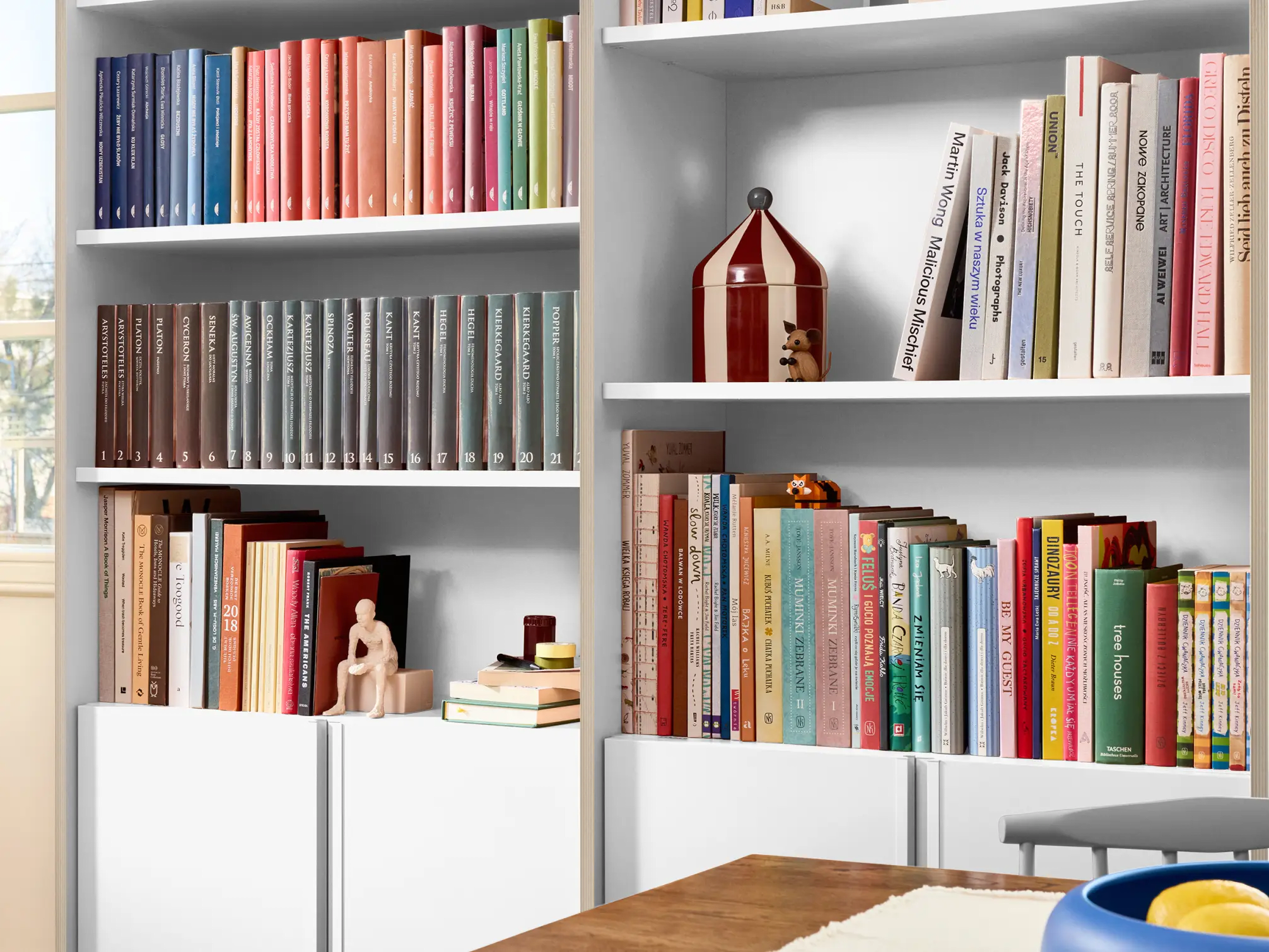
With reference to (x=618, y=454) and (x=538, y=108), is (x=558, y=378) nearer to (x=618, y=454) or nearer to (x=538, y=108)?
(x=618, y=454)

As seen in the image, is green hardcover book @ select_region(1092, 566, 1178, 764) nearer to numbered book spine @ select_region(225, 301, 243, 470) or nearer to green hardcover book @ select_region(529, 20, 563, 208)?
green hardcover book @ select_region(529, 20, 563, 208)

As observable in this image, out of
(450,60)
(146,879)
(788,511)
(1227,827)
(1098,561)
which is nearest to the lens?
(1227,827)

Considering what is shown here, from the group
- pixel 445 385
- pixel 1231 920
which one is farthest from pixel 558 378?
pixel 1231 920

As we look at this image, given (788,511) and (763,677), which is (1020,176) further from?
Result: (763,677)

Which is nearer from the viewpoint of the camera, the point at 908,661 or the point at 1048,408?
the point at 908,661

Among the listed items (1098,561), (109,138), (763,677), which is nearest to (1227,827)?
(1098,561)

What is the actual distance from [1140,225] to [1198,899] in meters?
1.19

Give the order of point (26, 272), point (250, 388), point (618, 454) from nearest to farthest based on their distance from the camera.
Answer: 1. point (618, 454)
2. point (250, 388)
3. point (26, 272)

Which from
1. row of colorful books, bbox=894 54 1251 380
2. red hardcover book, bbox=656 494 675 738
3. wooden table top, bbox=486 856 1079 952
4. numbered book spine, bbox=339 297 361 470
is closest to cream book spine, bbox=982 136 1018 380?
row of colorful books, bbox=894 54 1251 380

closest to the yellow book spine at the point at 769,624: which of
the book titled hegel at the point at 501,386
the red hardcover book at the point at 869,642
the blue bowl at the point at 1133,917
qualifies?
the red hardcover book at the point at 869,642

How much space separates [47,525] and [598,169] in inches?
49.7

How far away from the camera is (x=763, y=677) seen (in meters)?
1.91

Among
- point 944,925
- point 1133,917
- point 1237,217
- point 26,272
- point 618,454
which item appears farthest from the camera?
point 26,272

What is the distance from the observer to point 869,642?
1848 mm
